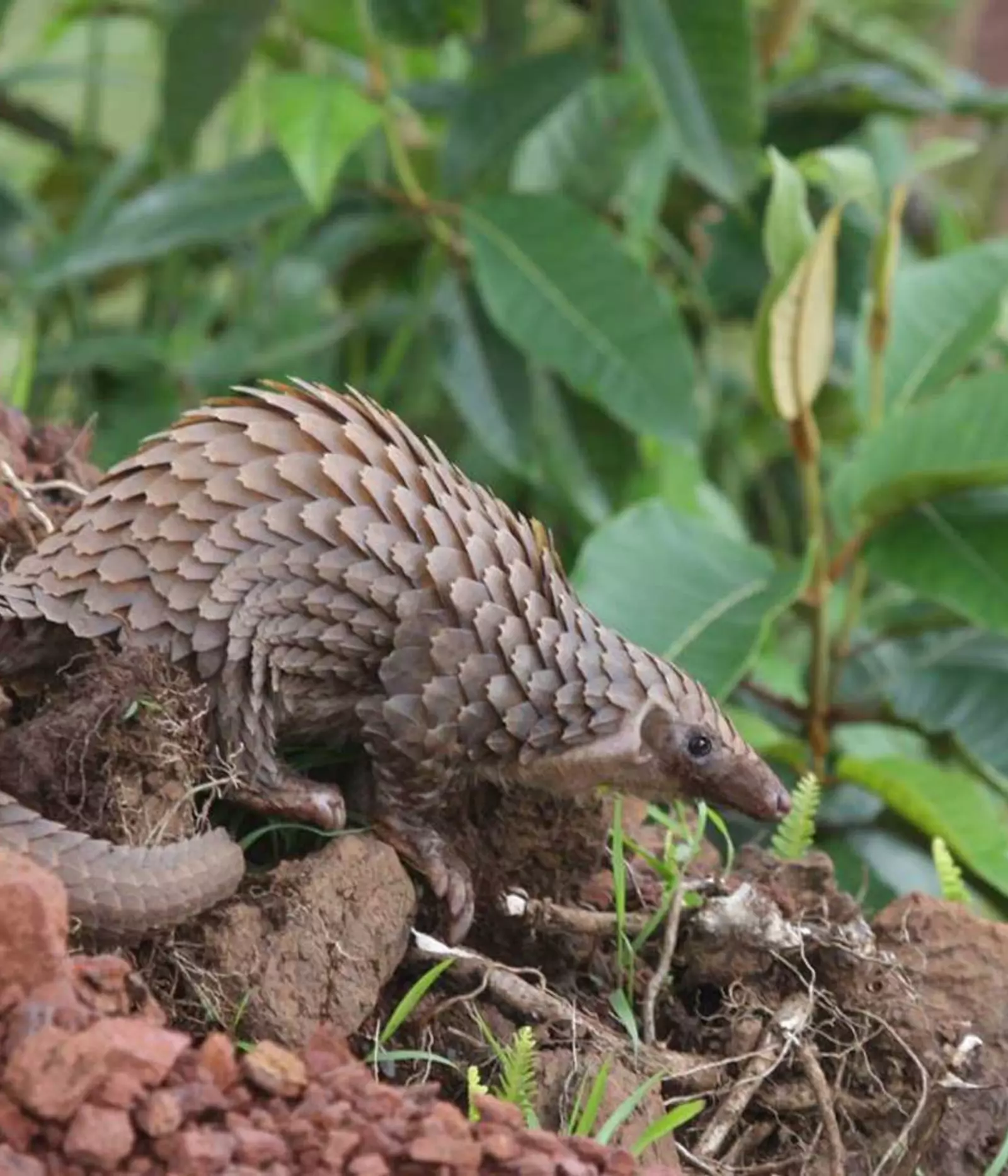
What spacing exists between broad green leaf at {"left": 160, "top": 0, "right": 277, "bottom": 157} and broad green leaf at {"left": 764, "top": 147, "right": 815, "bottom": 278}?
878 millimetres

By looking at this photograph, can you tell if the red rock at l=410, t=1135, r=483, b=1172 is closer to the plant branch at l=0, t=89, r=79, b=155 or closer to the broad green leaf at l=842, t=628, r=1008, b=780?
the broad green leaf at l=842, t=628, r=1008, b=780

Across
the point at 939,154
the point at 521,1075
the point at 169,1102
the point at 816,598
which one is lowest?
the point at 816,598

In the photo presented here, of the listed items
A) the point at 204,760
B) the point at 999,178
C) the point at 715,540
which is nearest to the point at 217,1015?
the point at 204,760

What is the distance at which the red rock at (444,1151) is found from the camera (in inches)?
27.0

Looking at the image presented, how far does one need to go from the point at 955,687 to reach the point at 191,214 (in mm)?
1206

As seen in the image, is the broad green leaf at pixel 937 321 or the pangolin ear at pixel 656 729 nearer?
the pangolin ear at pixel 656 729

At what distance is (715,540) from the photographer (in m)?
1.69

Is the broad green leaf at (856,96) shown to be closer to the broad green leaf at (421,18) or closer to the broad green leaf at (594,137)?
the broad green leaf at (594,137)

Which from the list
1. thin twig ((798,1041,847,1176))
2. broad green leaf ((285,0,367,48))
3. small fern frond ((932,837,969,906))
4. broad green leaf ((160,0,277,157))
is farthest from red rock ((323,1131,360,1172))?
broad green leaf ((160,0,277,157))

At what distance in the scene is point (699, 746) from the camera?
947 millimetres

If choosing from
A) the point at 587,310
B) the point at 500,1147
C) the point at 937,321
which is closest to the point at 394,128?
the point at 587,310

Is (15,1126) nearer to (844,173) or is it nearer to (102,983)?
(102,983)

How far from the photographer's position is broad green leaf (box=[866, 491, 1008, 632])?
1635 millimetres

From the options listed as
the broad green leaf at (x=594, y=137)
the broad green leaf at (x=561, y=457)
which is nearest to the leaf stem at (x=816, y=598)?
the broad green leaf at (x=561, y=457)
